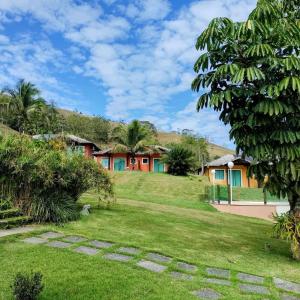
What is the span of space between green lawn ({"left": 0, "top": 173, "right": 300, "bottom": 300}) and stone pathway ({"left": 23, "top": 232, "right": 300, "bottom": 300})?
124 millimetres

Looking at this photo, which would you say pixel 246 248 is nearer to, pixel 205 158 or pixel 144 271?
pixel 144 271

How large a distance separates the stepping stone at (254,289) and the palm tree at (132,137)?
33741 mm

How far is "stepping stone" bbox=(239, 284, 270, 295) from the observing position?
5.52 metres

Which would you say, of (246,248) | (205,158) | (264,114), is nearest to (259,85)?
(264,114)

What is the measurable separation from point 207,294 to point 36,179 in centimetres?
558

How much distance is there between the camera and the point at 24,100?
1524 inches

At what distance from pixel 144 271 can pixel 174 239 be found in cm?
298

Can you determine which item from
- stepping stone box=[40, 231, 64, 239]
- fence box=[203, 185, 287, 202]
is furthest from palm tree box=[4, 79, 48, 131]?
stepping stone box=[40, 231, 64, 239]

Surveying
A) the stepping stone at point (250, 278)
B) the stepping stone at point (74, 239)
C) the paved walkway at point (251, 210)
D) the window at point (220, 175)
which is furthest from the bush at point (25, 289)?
the window at point (220, 175)

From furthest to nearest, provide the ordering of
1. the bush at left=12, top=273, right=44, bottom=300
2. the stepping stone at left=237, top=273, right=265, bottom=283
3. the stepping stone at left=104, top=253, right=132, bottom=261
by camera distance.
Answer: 1. the stepping stone at left=104, top=253, right=132, bottom=261
2. the stepping stone at left=237, top=273, right=265, bottom=283
3. the bush at left=12, top=273, right=44, bottom=300

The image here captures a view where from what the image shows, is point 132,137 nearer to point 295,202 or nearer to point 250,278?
point 295,202

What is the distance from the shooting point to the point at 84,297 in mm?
4766

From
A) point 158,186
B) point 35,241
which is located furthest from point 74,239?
point 158,186

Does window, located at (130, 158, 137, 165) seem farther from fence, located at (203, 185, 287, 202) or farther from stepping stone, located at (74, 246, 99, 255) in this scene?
stepping stone, located at (74, 246, 99, 255)
